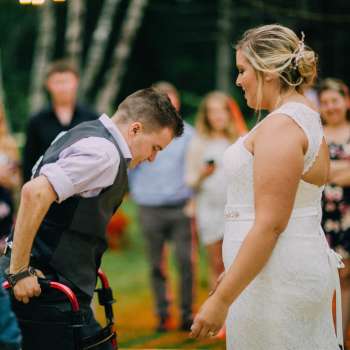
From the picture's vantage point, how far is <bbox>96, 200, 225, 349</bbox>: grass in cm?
618

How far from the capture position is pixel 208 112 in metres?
7.20

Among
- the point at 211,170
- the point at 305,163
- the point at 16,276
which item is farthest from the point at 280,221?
the point at 211,170

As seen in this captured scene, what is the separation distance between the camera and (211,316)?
271 cm

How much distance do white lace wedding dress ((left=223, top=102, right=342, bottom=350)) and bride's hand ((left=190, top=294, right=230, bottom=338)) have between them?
0.25 meters

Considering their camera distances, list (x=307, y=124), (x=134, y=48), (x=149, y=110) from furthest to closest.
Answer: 1. (x=134, y=48)
2. (x=149, y=110)
3. (x=307, y=124)

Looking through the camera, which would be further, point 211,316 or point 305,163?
point 305,163

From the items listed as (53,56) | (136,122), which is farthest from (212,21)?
(136,122)

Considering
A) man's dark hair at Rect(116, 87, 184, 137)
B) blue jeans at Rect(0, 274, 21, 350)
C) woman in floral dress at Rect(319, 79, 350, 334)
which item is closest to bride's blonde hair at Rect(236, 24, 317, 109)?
man's dark hair at Rect(116, 87, 184, 137)

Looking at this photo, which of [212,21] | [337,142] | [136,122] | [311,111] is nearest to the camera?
[311,111]

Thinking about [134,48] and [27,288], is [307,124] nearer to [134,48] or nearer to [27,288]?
[27,288]

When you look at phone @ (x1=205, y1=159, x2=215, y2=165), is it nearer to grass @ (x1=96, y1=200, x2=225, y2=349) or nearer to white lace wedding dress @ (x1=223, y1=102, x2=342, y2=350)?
grass @ (x1=96, y1=200, x2=225, y2=349)

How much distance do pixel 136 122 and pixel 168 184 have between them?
3.77 meters

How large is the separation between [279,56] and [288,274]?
0.80 m

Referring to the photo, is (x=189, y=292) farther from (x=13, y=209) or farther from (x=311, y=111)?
(x=311, y=111)
